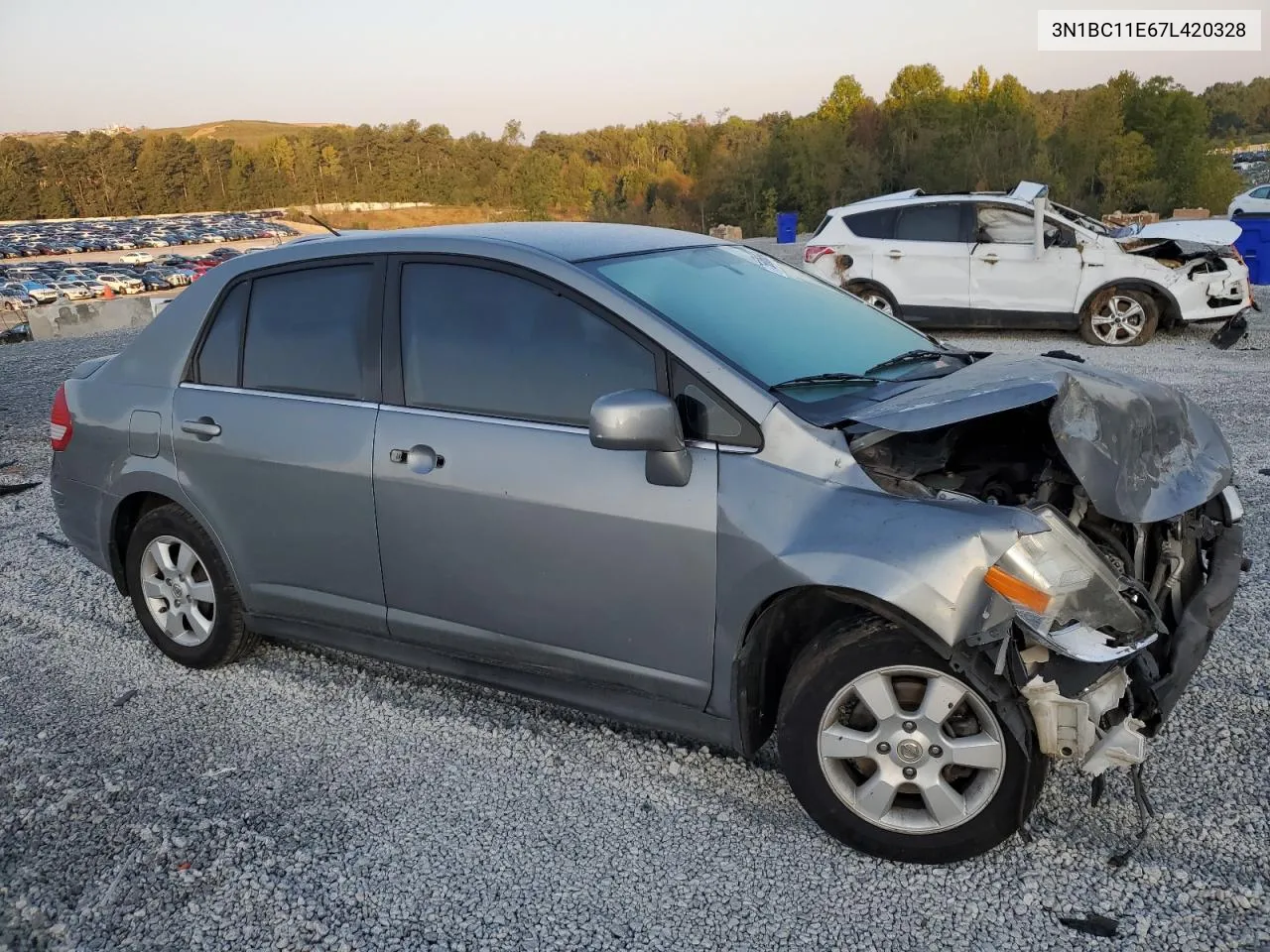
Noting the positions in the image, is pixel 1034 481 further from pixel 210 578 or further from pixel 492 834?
pixel 210 578

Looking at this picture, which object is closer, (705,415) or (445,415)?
Answer: (705,415)

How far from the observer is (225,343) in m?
4.11

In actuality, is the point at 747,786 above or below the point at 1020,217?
below

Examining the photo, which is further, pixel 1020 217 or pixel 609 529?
pixel 1020 217

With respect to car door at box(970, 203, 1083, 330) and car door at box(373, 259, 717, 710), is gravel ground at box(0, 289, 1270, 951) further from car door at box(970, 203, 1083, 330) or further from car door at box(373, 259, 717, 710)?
car door at box(970, 203, 1083, 330)

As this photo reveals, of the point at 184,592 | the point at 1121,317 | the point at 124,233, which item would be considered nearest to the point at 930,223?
the point at 1121,317

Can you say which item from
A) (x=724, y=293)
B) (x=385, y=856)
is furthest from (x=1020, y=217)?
(x=385, y=856)

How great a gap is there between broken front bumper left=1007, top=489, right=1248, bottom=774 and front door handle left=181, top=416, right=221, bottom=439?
3.01 m

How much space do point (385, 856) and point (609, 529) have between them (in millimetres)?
1162

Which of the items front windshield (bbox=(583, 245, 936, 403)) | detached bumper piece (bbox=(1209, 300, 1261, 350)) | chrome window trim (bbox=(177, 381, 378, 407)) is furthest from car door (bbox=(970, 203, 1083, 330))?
chrome window trim (bbox=(177, 381, 378, 407))

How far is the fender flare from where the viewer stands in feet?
36.5

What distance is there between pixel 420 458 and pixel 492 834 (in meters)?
1.23

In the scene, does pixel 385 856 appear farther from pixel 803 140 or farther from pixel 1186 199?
pixel 803 140

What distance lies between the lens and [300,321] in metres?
3.88
